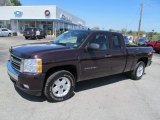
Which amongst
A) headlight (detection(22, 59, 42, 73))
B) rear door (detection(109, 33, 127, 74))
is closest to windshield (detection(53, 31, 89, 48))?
rear door (detection(109, 33, 127, 74))

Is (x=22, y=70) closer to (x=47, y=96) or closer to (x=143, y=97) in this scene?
(x=47, y=96)

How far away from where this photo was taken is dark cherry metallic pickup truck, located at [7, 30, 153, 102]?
4746 mm

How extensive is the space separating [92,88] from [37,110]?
2309mm

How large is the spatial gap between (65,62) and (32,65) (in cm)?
85

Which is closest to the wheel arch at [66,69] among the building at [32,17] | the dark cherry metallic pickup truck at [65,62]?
the dark cherry metallic pickup truck at [65,62]

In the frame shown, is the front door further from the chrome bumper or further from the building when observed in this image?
the building

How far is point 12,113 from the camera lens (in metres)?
4.45

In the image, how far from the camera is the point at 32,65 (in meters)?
4.68

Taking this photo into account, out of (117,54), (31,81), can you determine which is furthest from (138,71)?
(31,81)

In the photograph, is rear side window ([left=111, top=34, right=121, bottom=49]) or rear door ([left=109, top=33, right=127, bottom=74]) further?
rear side window ([left=111, top=34, right=121, bottom=49])

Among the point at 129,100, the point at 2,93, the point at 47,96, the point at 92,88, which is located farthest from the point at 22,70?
the point at 129,100

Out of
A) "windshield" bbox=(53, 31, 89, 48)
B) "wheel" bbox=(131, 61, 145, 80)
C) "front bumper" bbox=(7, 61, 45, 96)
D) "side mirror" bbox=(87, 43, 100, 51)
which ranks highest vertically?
"windshield" bbox=(53, 31, 89, 48)

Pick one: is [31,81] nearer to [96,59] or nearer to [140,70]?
[96,59]

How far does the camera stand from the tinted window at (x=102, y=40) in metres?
6.07
